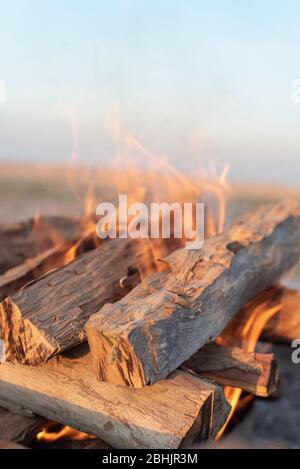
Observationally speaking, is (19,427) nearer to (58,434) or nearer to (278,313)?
(58,434)

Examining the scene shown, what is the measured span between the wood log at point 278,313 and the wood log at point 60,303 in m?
1.06

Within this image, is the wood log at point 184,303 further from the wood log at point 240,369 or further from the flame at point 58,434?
the flame at point 58,434

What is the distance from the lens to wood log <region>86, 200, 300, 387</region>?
1.80 meters

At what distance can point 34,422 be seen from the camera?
6.98 feet

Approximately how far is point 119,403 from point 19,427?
1.93ft

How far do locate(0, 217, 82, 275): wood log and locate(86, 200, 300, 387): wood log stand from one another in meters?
1.44

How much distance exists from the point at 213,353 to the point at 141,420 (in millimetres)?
750

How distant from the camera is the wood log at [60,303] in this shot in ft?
6.55

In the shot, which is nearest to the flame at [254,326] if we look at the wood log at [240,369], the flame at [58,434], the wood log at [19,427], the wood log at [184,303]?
the wood log at [184,303]

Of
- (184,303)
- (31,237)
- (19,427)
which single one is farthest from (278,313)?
(31,237)

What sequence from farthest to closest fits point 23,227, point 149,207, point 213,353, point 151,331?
point 23,227, point 149,207, point 213,353, point 151,331

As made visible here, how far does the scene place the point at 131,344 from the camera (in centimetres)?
174
